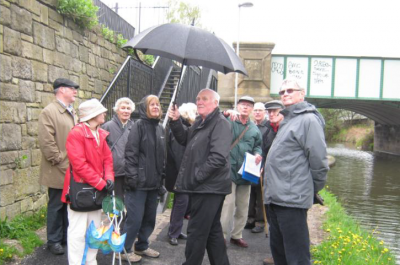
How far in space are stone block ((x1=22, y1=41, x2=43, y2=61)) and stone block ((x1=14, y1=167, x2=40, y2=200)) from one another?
1516 millimetres

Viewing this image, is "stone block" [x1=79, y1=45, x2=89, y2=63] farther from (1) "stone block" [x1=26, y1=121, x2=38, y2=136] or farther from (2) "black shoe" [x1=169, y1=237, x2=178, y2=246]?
(2) "black shoe" [x1=169, y1=237, x2=178, y2=246]

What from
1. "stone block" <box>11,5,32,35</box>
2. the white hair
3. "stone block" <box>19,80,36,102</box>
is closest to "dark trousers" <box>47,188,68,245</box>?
"stone block" <box>19,80,36,102</box>

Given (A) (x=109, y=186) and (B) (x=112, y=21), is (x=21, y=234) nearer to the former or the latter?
(A) (x=109, y=186)

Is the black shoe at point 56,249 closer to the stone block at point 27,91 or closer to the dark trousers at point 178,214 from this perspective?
the dark trousers at point 178,214

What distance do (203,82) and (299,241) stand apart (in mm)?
8917

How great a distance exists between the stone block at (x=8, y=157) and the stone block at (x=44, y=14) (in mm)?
1965

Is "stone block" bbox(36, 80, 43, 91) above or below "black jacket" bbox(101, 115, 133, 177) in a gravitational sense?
above

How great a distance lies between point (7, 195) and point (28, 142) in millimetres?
775

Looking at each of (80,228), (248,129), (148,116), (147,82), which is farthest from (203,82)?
(80,228)

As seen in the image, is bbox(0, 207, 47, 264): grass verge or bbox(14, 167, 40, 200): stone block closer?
bbox(0, 207, 47, 264): grass verge

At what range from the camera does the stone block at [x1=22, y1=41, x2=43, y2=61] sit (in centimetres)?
506

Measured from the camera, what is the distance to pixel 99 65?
756 cm

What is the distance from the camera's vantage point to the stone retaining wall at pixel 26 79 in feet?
15.4

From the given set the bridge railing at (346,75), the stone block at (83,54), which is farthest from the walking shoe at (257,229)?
the bridge railing at (346,75)
